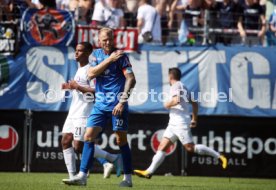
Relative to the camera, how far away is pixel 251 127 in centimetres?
1931

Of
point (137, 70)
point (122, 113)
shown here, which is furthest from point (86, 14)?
point (122, 113)

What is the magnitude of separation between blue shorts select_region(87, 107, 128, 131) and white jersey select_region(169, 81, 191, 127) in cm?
398

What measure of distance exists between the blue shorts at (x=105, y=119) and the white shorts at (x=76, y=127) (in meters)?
1.69

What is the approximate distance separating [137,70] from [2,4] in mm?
3729

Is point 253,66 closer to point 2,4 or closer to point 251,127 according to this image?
point 251,127

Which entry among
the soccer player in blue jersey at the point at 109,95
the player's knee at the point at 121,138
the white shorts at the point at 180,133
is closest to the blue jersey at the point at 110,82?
the soccer player in blue jersey at the point at 109,95

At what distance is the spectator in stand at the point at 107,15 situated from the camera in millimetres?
19625

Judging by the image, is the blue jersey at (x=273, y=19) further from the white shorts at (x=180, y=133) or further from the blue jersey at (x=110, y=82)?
the blue jersey at (x=110, y=82)

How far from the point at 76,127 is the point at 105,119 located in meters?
1.74

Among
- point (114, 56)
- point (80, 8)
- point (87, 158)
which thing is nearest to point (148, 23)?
point (80, 8)

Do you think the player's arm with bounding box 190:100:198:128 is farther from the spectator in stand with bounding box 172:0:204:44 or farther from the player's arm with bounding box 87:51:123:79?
the player's arm with bounding box 87:51:123:79

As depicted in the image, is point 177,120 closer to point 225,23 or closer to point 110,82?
point 110,82

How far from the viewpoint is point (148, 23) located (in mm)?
19828

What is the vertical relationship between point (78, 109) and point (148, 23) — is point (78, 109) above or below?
below
